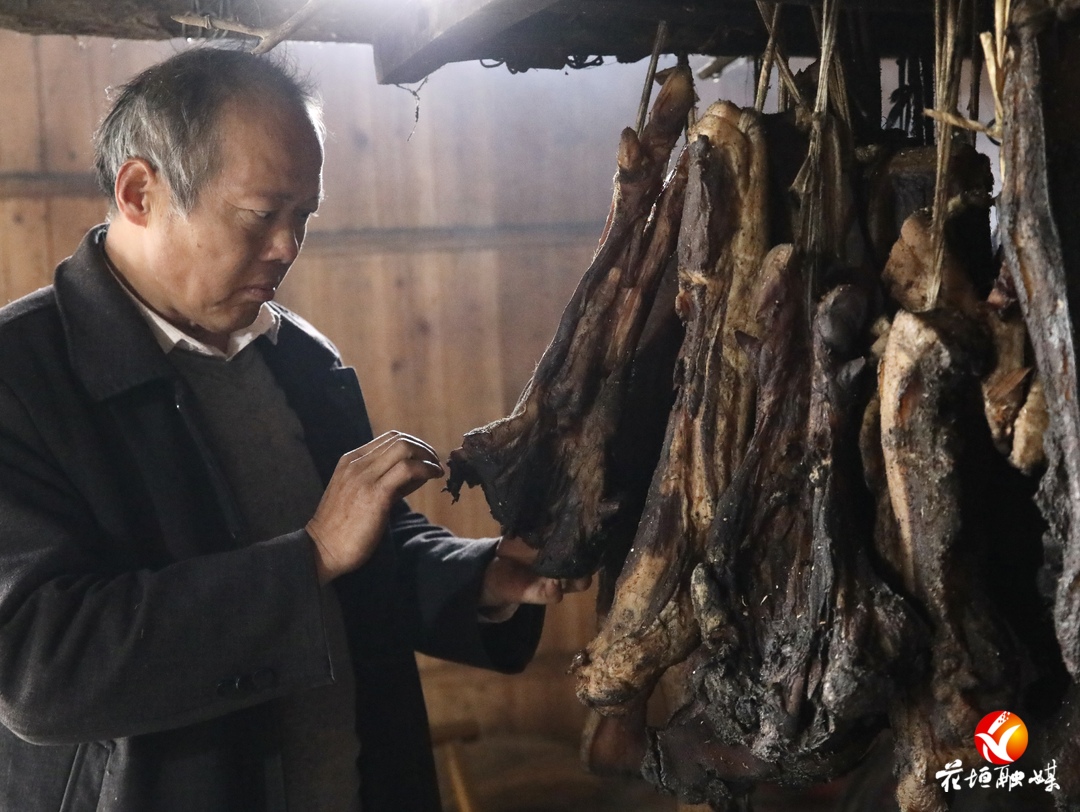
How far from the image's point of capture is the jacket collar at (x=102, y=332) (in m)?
1.61

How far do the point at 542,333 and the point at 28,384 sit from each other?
104 inches

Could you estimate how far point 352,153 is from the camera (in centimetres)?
374

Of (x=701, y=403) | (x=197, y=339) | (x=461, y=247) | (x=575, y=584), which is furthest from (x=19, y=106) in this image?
(x=701, y=403)

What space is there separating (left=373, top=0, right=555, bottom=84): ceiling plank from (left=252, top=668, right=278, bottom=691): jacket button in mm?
973

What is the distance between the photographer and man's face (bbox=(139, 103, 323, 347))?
5.26ft

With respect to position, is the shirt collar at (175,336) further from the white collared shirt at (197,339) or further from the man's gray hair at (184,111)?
the man's gray hair at (184,111)

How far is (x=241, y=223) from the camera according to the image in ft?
5.31

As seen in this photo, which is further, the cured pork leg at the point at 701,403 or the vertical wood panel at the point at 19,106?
the vertical wood panel at the point at 19,106

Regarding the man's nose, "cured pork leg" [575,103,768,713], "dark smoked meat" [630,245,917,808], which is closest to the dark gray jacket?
the man's nose

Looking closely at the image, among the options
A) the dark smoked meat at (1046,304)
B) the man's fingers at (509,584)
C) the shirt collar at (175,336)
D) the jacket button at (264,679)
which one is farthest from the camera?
the man's fingers at (509,584)

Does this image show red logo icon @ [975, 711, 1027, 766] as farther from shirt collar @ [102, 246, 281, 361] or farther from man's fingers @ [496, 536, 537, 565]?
shirt collar @ [102, 246, 281, 361]

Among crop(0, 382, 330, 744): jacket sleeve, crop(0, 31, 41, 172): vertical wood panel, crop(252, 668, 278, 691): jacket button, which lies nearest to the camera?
crop(0, 382, 330, 744): jacket sleeve

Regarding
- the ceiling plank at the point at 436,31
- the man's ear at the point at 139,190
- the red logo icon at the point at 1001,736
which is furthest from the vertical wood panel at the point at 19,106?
the red logo icon at the point at 1001,736

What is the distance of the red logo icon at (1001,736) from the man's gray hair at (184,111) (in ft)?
4.34
